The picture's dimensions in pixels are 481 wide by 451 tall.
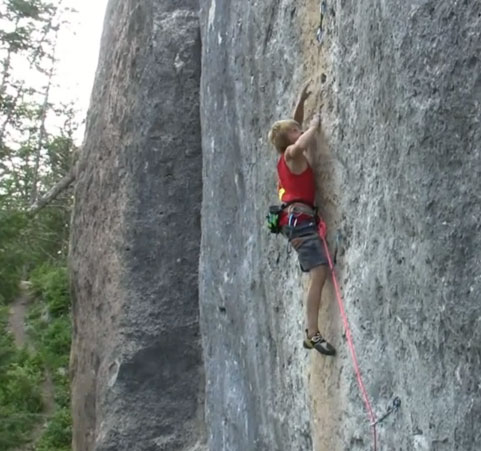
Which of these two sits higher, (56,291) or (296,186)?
(56,291)

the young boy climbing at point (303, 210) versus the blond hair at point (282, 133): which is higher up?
the blond hair at point (282, 133)

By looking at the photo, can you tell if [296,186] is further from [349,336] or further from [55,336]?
Result: [55,336]

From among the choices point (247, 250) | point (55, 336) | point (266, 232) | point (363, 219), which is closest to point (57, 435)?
point (55, 336)

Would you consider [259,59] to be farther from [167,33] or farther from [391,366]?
[167,33]

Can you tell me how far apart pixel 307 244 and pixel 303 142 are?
65cm

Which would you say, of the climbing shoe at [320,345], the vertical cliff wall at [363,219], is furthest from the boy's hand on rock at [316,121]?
the climbing shoe at [320,345]

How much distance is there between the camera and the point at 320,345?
6297mm

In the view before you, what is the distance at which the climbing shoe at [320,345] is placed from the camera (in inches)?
246

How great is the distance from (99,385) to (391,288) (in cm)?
712

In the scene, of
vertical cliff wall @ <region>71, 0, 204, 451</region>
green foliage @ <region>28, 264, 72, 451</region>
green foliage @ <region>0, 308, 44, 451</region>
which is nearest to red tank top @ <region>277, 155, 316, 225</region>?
vertical cliff wall @ <region>71, 0, 204, 451</region>

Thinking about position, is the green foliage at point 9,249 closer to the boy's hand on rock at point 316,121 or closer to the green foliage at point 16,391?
the green foliage at point 16,391

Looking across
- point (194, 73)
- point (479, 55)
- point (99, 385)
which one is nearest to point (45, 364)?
point (99, 385)

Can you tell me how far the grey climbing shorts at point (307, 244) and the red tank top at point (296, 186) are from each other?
0.42ft

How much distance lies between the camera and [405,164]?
16.9 feet
